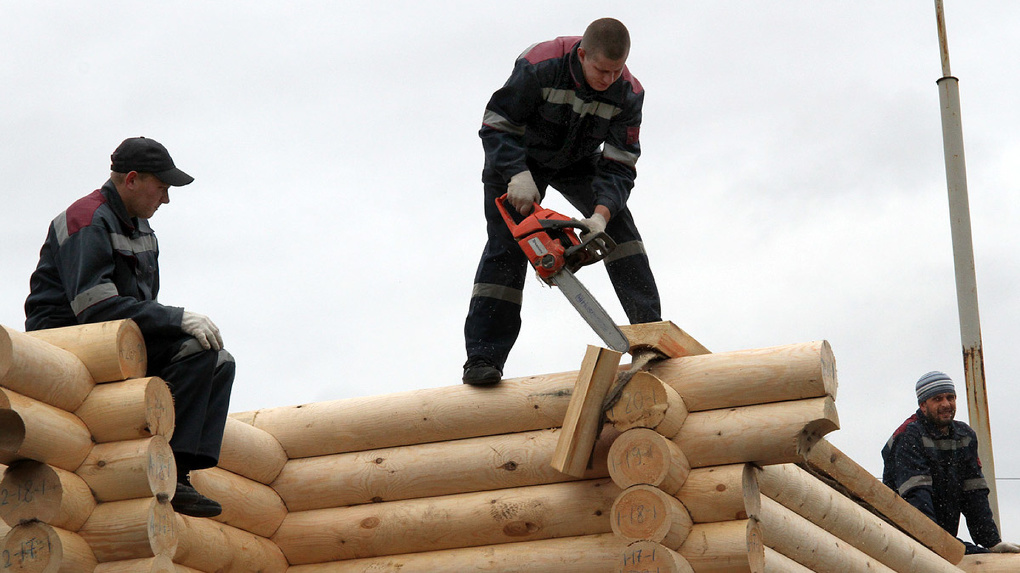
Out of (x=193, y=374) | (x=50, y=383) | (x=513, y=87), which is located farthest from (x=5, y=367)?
(x=513, y=87)

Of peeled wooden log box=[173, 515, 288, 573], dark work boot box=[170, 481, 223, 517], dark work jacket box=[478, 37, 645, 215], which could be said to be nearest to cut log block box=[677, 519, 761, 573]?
dark work jacket box=[478, 37, 645, 215]

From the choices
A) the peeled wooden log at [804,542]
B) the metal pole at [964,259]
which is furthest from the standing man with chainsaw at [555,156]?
the metal pole at [964,259]

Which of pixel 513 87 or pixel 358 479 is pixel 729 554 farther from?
pixel 513 87

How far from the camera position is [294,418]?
763cm

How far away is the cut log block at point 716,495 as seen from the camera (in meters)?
6.25

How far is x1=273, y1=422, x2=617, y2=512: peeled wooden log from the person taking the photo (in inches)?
273

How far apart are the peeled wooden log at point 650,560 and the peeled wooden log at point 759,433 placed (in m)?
0.57

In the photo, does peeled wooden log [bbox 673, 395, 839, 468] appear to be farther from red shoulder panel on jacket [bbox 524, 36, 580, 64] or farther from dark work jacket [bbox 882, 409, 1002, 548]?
dark work jacket [bbox 882, 409, 1002, 548]

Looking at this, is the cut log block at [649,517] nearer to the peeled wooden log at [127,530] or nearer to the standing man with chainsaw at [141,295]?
the standing man with chainsaw at [141,295]

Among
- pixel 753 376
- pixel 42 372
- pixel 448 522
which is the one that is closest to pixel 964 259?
pixel 753 376

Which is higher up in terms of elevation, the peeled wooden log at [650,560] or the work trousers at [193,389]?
the work trousers at [193,389]

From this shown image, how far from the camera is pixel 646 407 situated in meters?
6.35

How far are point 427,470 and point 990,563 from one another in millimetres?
5311

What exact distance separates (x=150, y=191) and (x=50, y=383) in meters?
1.20
